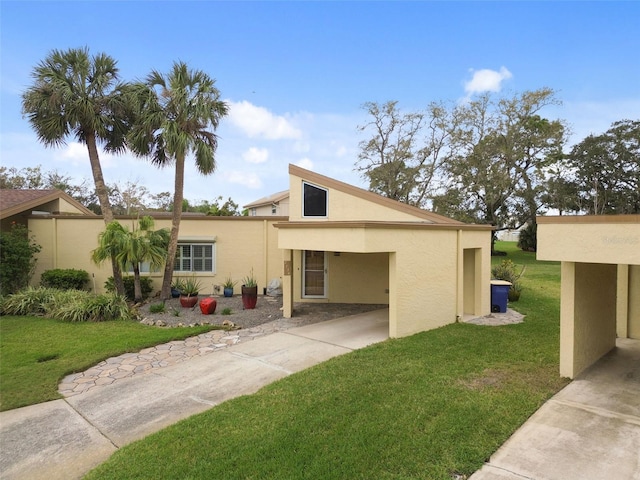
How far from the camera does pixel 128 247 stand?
1177 centimetres

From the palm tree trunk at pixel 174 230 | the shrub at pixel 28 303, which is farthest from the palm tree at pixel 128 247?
the shrub at pixel 28 303

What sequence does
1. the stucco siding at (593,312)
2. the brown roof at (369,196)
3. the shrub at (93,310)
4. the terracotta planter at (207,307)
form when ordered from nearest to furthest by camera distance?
the stucco siding at (593,312) → the shrub at (93,310) → the terracotta planter at (207,307) → the brown roof at (369,196)

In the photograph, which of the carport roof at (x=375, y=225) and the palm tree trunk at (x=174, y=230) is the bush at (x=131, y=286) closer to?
the palm tree trunk at (x=174, y=230)

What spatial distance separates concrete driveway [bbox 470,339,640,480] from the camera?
376 cm

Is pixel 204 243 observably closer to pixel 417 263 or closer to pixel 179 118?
pixel 179 118

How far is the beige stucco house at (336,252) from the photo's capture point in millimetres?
9055

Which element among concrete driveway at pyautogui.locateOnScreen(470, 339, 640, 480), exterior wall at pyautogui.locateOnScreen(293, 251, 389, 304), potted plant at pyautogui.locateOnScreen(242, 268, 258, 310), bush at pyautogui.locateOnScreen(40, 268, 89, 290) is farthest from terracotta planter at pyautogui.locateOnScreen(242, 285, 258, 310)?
concrete driveway at pyautogui.locateOnScreen(470, 339, 640, 480)

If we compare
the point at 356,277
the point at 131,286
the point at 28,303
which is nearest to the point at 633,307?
the point at 356,277

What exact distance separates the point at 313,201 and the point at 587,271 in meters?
8.64

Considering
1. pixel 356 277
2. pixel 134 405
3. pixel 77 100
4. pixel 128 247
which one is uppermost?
pixel 77 100

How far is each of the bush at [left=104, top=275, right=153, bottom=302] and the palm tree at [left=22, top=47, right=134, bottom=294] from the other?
1064 millimetres

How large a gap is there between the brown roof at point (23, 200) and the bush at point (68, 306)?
386cm

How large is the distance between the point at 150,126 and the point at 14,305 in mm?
7190

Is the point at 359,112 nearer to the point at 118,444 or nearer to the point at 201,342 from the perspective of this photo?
the point at 201,342
